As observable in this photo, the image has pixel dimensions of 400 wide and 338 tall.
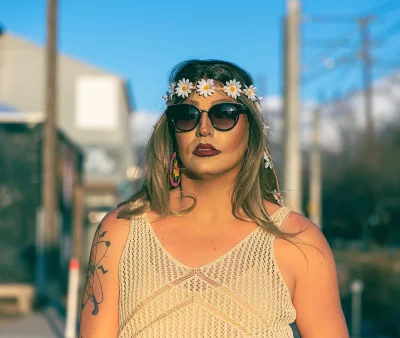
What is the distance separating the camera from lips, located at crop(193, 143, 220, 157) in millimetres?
2532

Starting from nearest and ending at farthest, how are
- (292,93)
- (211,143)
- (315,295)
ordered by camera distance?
(315,295), (211,143), (292,93)

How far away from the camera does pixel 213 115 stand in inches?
101

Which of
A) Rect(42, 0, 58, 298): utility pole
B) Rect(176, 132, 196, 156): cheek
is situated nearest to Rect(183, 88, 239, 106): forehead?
Rect(176, 132, 196, 156): cheek

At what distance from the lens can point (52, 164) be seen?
14.6 metres

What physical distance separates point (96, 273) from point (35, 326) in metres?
9.69

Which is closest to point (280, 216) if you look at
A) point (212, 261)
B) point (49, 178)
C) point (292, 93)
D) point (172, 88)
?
point (212, 261)

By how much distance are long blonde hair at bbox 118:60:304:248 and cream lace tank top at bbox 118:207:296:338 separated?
0.16 metres

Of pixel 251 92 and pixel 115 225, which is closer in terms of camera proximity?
pixel 115 225

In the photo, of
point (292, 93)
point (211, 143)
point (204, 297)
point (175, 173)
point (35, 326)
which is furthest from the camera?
point (292, 93)

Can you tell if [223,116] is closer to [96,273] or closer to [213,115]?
[213,115]

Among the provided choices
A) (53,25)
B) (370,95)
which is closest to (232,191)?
(53,25)

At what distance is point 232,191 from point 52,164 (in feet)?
40.3

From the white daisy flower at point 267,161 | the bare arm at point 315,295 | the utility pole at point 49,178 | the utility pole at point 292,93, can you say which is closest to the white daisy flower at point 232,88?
the white daisy flower at point 267,161

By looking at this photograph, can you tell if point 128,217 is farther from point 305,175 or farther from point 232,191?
point 305,175
